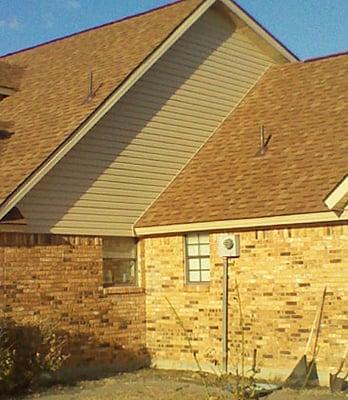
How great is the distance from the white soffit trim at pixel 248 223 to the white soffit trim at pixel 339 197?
16 cm

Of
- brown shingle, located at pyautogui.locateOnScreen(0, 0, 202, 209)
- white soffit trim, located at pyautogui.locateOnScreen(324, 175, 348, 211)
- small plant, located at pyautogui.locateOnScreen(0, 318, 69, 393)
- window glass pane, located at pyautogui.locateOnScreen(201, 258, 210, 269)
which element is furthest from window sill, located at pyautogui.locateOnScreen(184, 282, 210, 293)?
brown shingle, located at pyautogui.locateOnScreen(0, 0, 202, 209)

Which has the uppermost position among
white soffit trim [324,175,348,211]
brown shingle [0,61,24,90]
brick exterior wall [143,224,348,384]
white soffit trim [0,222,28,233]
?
brown shingle [0,61,24,90]

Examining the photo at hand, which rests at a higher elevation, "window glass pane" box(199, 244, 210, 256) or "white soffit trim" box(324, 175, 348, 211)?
"white soffit trim" box(324, 175, 348, 211)

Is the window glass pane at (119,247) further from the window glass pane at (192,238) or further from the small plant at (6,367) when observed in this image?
the small plant at (6,367)

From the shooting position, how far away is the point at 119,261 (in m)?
16.4

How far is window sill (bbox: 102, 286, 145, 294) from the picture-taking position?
51.7 ft

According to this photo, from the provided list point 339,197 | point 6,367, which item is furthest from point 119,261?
point 339,197

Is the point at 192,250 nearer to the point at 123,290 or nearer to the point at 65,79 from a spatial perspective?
the point at 123,290

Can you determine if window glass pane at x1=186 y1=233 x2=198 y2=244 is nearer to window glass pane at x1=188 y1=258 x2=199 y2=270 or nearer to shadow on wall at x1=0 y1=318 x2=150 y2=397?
window glass pane at x1=188 y1=258 x2=199 y2=270

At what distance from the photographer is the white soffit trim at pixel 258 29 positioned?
62.7ft

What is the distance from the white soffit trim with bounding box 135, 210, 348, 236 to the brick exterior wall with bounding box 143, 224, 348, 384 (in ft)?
0.87

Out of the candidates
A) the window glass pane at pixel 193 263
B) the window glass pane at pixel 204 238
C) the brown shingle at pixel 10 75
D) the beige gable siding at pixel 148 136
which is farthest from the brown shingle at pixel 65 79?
the window glass pane at pixel 193 263

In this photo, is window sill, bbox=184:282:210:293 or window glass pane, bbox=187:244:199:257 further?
window glass pane, bbox=187:244:199:257

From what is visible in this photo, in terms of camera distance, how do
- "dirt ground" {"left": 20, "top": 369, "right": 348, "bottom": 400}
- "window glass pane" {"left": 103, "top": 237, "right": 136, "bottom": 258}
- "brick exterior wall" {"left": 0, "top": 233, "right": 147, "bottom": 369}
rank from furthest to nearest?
"window glass pane" {"left": 103, "top": 237, "right": 136, "bottom": 258}, "brick exterior wall" {"left": 0, "top": 233, "right": 147, "bottom": 369}, "dirt ground" {"left": 20, "top": 369, "right": 348, "bottom": 400}
